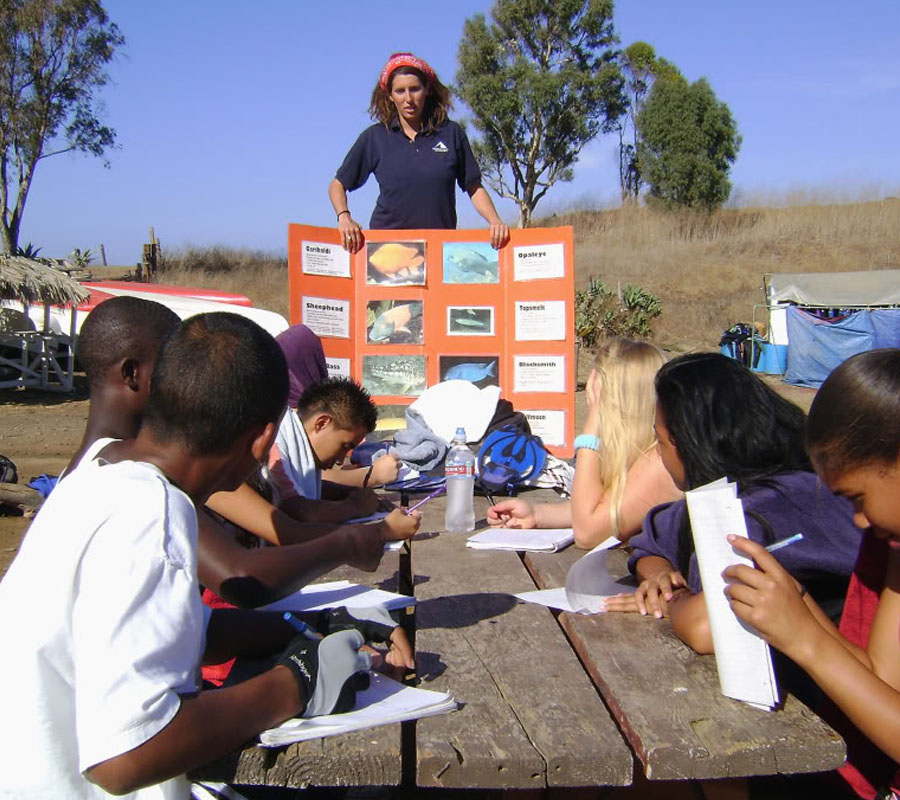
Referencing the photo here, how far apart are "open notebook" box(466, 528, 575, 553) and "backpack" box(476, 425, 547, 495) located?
33.7 inches

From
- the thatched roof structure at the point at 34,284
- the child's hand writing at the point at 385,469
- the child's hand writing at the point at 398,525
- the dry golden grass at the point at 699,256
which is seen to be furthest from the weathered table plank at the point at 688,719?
the dry golden grass at the point at 699,256

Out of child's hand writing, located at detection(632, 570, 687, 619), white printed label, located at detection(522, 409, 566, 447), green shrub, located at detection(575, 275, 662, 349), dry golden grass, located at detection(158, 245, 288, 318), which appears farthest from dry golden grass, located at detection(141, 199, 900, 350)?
child's hand writing, located at detection(632, 570, 687, 619)

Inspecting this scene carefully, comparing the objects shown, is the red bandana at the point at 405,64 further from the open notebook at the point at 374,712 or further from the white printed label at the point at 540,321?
the open notebook at the point at 374,712

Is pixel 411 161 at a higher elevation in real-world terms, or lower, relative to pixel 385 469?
higher

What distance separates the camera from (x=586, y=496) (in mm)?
3010

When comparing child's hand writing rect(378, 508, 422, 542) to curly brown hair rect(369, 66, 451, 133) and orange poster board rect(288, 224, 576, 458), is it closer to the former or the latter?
orange poster board rect(288, 224, 576, 458)

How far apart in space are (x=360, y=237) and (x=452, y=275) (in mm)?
624

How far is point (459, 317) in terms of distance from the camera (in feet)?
18.8

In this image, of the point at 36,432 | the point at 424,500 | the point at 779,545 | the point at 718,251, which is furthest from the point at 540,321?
the point at 718,251

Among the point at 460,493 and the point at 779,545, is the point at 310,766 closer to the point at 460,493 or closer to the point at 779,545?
the point at 779,545

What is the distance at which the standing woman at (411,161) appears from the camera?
5.39 metres

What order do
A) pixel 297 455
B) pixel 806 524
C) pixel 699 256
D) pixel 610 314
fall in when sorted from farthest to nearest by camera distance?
1. pixel 699 256
2. pixel 610 314
3. pixel 297 455
4. pixel 806 524

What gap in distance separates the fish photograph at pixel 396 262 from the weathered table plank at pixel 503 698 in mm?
3361

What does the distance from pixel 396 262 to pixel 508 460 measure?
1933 mm
